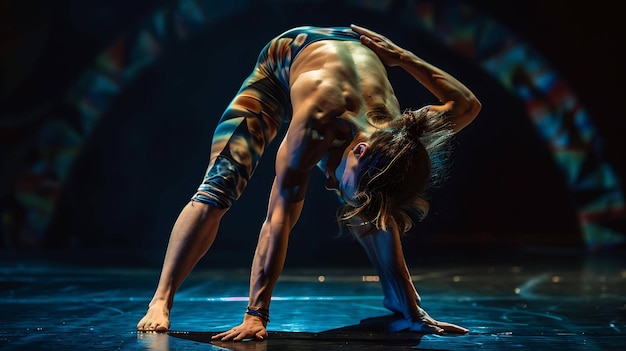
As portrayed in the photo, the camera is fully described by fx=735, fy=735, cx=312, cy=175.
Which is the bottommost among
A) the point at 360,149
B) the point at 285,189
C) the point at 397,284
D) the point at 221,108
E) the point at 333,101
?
the point at 397,284

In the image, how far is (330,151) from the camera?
7.22 ft

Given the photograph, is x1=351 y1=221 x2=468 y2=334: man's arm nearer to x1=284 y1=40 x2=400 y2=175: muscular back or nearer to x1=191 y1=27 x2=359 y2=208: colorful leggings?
x1=284 y1=40 x2=400 y2=175: muscular back

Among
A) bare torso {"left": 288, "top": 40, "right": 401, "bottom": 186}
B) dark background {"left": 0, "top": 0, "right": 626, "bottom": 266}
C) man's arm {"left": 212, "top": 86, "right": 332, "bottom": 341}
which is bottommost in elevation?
man's arm {"left": 212, "top": 86, "right": 332, "bottom": 341}

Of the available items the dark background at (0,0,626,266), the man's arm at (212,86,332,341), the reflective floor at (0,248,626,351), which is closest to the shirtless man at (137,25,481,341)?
the man's arm at (212,86,332,341)

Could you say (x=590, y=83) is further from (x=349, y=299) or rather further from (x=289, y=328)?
(x=289, y=328)

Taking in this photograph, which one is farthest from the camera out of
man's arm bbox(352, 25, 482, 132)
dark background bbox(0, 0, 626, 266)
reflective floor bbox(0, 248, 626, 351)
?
dark background bbox(0, 0, 626, 266)

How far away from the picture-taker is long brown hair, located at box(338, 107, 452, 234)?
2004 mm

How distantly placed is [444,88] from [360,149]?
0.44m

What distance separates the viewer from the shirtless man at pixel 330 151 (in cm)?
202

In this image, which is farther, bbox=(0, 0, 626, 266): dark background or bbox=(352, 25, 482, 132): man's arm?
bbox=(0, 0, 626, 266): dark background

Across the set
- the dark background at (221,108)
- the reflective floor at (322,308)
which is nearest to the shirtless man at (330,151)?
the reflective floor at (322,308)

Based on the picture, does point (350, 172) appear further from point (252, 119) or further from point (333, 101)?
point (252, 119)

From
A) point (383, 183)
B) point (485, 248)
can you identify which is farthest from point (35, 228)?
point (383, 183)

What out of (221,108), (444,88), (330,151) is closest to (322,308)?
(330,151)
